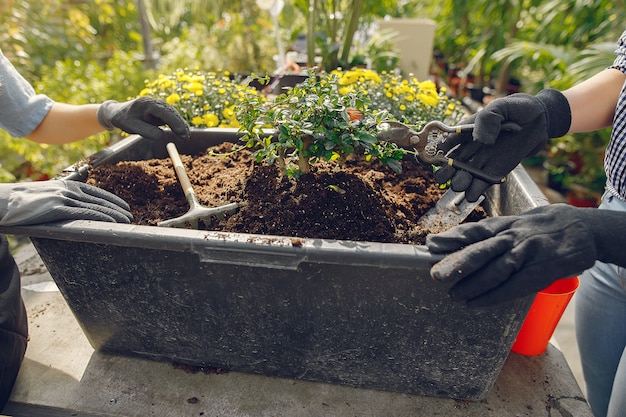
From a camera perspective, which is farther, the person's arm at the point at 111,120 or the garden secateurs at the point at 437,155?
the person's arm at the point at 111,120

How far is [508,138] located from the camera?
3.51ft

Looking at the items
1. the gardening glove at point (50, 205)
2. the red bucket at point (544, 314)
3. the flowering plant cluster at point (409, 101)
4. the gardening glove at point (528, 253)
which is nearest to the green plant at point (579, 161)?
the flowering plant cluster at point (409, 101)

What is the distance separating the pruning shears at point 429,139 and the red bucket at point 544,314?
1.01 ft

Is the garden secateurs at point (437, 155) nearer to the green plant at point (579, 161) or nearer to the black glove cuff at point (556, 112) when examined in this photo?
the black glove cuff at point (556, 112)

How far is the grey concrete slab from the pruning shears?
52 centimetres

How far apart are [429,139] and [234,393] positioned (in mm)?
829

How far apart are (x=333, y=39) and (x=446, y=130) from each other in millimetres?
1993

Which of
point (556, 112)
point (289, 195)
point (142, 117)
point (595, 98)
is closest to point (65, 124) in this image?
point (142, 117)

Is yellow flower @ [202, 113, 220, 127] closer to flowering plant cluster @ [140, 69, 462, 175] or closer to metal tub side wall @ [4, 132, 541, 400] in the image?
flowering plant cluster @ [140, 69, 462, 175]

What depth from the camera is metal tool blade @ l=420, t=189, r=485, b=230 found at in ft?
3.44

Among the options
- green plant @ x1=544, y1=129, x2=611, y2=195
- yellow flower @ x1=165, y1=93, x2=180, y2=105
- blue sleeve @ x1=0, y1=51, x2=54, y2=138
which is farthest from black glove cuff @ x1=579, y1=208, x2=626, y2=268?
green plant @ x1=544, y1=129, x2=611, y2=195

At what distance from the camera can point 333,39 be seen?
9.04 ft

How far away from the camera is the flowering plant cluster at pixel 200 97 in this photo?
5.21ft

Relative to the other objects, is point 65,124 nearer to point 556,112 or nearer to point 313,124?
point 313,124
